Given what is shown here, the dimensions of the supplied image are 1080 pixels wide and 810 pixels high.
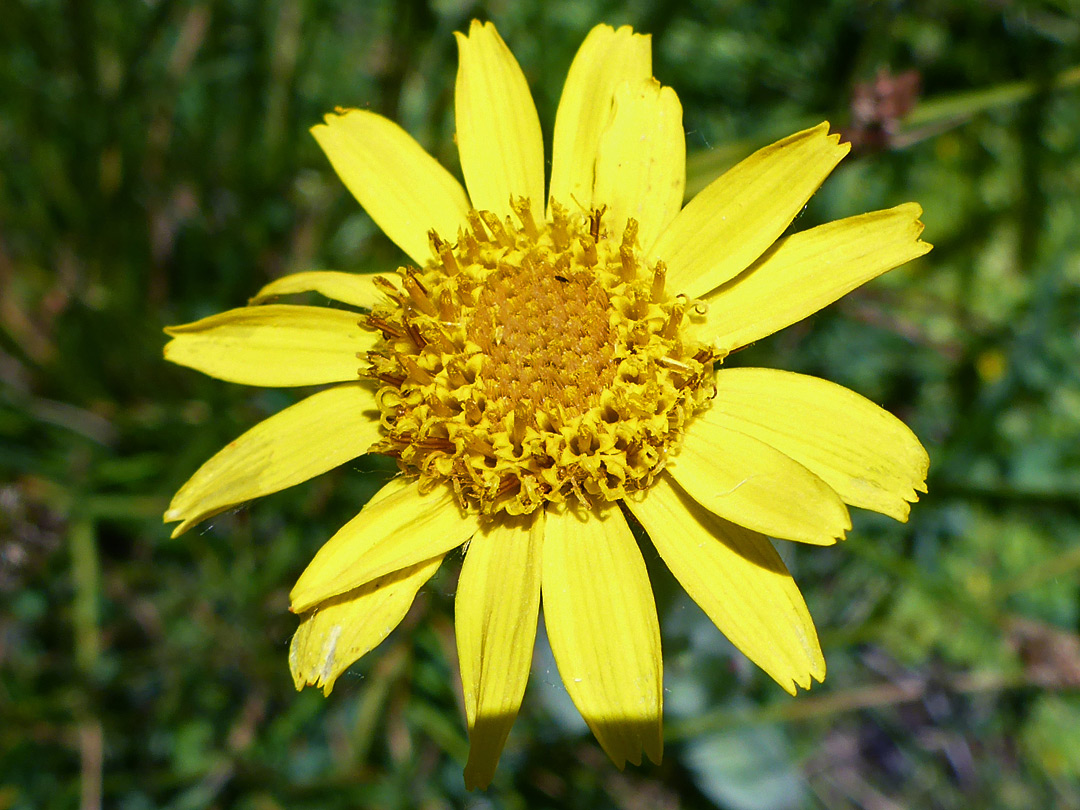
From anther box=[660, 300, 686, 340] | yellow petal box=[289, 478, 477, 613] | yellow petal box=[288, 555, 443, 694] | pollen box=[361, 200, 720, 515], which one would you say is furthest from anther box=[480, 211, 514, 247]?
yellow petal box=[288, 555, 443, 694]

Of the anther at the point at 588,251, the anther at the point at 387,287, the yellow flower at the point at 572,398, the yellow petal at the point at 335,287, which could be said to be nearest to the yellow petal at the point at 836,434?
the yellow flower at the point at 572,398

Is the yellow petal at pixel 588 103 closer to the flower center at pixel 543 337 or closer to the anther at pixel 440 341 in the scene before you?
the flower center at pixel 543 337

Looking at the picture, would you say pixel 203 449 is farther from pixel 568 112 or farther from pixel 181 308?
pixel 568 112

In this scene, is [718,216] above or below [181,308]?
below

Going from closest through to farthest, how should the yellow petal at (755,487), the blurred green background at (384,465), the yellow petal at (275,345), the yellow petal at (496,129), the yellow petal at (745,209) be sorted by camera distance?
the yellow petal at (755,487) → the yellow petal at (745,209) → the yellow petal at (275,345) → the yellow petal at (496,129) → the blurred green background at (384,465)

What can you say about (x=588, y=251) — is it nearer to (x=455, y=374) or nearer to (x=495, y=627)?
(x=455, y=374)

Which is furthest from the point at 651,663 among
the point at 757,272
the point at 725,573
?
the point at 757,272

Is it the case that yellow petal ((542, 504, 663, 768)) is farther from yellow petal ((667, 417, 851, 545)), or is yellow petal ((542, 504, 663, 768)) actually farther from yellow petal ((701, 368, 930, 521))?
yellow petal ((701, 368, 930, 521))
